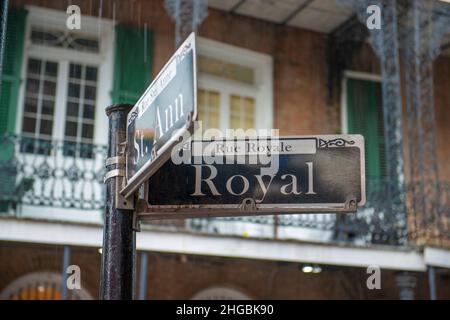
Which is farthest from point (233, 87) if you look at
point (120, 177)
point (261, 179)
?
point (120, 177)

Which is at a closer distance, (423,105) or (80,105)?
(80,105)

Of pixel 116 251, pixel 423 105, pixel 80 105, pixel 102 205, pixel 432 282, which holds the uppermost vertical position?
pixel 423 105

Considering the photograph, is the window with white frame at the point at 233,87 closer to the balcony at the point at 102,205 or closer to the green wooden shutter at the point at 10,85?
the balcony at the point at 102,205

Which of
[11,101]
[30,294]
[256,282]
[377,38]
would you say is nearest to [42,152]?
[11,101]

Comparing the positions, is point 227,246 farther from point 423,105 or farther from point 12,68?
point 423,105

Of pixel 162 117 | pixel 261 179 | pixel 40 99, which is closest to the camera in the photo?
pixel 162 117

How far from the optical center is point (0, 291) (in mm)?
11211

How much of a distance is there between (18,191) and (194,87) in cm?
880

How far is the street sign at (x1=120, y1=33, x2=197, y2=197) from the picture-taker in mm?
2504

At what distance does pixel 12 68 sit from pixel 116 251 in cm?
926

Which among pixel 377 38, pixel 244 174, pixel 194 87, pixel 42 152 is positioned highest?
pixel 377 38

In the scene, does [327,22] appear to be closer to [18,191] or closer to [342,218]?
[342,218]

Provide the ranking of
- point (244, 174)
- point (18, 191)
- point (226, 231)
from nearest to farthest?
point (244, 174) < point (18, 191) < point (226, 231)

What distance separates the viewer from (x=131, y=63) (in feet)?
40.6
